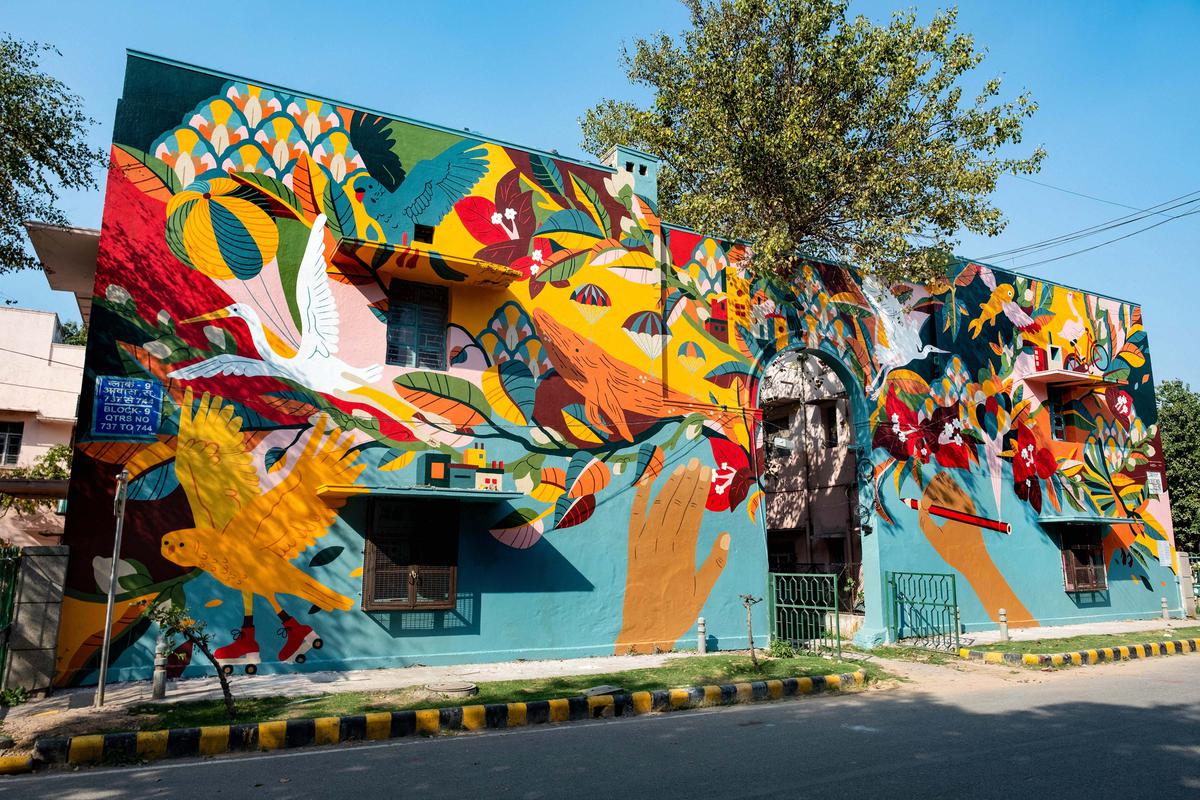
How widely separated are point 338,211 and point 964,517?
13560 millimetres

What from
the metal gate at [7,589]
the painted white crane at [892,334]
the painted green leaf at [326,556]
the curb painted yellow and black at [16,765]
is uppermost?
the painted white crane at [892,334]

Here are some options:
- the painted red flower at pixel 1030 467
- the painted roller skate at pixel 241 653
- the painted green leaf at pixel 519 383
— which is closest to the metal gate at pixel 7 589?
the painted roller skate at pixel 241 653

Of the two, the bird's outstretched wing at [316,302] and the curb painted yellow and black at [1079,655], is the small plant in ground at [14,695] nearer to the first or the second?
the bird's outstretched wing at [316,302]

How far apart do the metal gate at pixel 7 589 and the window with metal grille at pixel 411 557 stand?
3869mm

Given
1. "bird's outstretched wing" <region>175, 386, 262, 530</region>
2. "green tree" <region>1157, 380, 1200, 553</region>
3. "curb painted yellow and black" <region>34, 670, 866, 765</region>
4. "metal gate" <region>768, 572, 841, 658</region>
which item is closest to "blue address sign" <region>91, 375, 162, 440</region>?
"bird's outstretched wing" <region>175, 386, 262, 530</region>

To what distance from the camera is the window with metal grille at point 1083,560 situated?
1820 centimetres

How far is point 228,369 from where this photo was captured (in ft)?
34.2

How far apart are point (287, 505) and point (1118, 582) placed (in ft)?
63.2

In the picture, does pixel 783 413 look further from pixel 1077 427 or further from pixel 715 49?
pixel 715 49

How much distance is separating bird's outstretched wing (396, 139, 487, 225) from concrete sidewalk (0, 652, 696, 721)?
6564 mm

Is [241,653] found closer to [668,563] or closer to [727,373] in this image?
[668,563]

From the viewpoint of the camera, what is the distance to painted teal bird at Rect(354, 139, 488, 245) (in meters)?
11.7

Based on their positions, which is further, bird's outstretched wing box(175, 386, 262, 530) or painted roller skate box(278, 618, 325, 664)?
painted roller skate box(278, 618, 325, 664)

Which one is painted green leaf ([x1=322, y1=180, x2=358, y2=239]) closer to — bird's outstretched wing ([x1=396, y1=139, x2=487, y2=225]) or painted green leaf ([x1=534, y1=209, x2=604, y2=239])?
bird's outstretched wing ([x1=396, y1=139, x2=487, y2=225])
